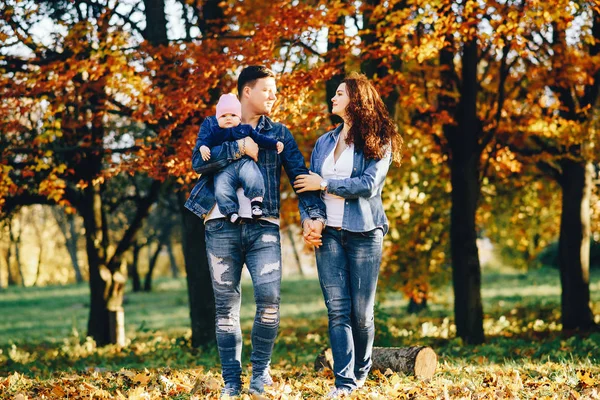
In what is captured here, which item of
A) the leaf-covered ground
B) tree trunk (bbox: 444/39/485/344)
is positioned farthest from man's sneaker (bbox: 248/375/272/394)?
tree trunk (bbox: 444/39/485/344)

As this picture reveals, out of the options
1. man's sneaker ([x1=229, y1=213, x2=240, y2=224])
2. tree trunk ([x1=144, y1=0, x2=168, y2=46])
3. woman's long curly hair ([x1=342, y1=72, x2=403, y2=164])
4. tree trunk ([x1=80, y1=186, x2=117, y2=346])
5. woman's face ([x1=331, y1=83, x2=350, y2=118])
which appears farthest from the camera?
tree trunk ([x1=80, y1=186, x2=117, y2=346])

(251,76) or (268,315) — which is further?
(251,76)

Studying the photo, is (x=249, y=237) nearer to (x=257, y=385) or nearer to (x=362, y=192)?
(x=362, y=192)

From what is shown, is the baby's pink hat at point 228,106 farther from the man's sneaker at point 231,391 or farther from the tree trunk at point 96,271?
the tree trunk at point 96,271

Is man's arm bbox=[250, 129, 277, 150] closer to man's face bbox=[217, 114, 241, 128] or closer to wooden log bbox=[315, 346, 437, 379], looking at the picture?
man's face bbox=[217, 114, 241, 128]

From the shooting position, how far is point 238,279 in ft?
15.8

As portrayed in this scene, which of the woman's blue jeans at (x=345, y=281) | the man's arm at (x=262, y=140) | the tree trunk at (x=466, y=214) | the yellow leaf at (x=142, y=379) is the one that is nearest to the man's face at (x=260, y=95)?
the man's arm at (x=262, y=140)

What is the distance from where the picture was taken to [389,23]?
Result: 9.30 metres

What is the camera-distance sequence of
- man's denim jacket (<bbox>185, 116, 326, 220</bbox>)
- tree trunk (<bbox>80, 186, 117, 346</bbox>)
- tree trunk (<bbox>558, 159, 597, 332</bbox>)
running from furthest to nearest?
tree trunk (<bbox>558, 159, 597, 332</bbox>) → tree trunk (<bbox>80, 186, 117, 346</bbox>) → man's denim jacket (<bbox>185, 116, 326, 220</bbox>)

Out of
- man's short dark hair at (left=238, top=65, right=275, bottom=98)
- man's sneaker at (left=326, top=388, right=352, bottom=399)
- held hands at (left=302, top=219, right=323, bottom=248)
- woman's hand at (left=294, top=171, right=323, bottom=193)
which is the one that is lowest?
man's sneaker at (left=326, top=388, right=352, bottom=399)

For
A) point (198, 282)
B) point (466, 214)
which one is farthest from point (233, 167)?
point (466, 214)

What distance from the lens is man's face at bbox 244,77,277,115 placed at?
16.1ft

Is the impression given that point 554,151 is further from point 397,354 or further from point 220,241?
point 220,241

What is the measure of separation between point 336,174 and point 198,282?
5.97 meters
